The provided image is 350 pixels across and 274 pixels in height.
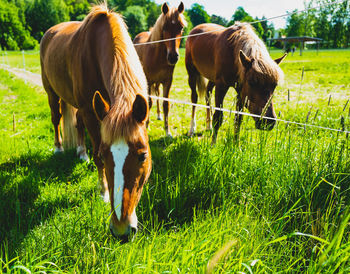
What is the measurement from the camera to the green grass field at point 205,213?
5.26 ft

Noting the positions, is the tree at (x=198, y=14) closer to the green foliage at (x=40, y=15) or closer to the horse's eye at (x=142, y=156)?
the green foliage at (x=40, y=15)

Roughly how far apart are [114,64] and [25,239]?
168cm

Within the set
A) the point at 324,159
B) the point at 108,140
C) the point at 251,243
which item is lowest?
the point at 251,243

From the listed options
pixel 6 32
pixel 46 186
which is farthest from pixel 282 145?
pixel 6 32

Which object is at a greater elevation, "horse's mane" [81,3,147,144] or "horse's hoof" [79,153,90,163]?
"horse's mane" [81,3,147,144]

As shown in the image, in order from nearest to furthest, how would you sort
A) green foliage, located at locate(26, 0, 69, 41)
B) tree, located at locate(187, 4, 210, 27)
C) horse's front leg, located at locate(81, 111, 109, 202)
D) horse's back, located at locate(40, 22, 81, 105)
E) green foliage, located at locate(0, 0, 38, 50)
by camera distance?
horse's front leg, located at locate(81, 111, 109, 202)
horse's back, located at locate(40, 22, 81, 105)
green foliage, located at locate(0, 0, 38, 50)
green foliage, located at locate(26, 0, 69, 41)
tree, located at locate(187, 4, 210, 27)

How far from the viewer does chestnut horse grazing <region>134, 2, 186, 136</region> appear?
17.8 ft

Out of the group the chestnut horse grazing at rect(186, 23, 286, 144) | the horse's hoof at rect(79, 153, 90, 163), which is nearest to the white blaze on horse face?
the chestnut horse grazing at rect(186, 23, 286, 144)

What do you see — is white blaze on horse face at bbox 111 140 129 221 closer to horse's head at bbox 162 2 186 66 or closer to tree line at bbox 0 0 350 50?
horse's head at bbox 162 2 186 66

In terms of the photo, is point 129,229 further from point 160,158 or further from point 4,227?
point 160,158

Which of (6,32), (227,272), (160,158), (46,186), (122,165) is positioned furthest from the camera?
(6,32)

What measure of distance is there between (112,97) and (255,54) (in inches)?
102

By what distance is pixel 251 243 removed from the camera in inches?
66.8

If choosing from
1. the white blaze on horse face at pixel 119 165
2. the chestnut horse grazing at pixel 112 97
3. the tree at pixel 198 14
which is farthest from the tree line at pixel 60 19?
the white blaze on horse face at pixel 119 165
